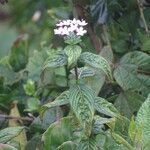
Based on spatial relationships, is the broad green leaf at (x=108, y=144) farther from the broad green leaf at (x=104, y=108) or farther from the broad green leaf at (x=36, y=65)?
the broad green leaf at (x=36, y=65)

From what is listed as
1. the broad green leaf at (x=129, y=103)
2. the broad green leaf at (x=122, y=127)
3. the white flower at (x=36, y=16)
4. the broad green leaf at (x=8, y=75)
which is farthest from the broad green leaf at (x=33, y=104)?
the white flower at (x=36, y=16)

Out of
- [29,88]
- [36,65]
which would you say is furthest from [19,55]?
[29,88]

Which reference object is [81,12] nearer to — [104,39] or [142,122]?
[104,39]

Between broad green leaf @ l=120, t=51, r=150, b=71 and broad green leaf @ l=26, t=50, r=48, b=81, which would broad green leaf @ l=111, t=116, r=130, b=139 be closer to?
broad green leaf @ l=120, t=51, r=150, b=71

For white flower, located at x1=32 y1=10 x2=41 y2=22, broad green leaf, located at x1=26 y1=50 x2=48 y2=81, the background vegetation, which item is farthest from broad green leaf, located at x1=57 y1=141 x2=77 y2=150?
white flower, located at x1=32 y1=10 x2=41 y2=22

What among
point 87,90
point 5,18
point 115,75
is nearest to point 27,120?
point 115,75
